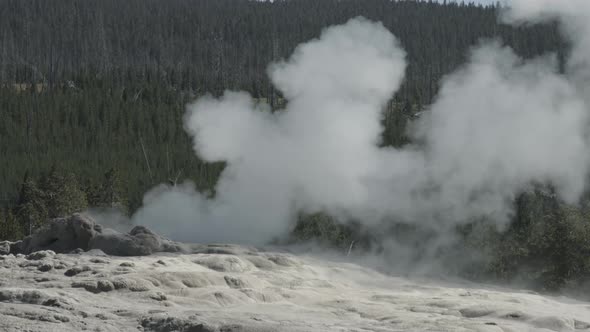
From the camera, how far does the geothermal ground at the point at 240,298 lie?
2169cm

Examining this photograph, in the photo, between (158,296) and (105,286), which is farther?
(105,286)

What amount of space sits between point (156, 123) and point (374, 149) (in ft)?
334

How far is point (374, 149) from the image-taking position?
1625 inches

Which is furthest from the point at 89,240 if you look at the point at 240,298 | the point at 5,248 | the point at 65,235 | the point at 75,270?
the point at 240,298

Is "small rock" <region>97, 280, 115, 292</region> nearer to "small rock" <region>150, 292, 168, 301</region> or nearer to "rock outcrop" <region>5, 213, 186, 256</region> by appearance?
"small rock" <region>150, 292, 168, 301</region>

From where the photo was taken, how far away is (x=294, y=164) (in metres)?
41.6

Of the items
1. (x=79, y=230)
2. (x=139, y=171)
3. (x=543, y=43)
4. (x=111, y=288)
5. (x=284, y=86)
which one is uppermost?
(x=543, y=43)

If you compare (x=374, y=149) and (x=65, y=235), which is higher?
(x=374, y=149)

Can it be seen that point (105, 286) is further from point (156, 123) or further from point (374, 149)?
point (156, 123)

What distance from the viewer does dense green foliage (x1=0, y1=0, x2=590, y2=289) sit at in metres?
44.5

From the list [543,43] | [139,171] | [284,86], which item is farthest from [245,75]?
[284,86]

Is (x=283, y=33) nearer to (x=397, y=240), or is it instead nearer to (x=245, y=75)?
(x=245, y=75)

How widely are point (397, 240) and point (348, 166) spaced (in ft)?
12.2

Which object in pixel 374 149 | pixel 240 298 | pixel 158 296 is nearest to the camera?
pixel 158 296
